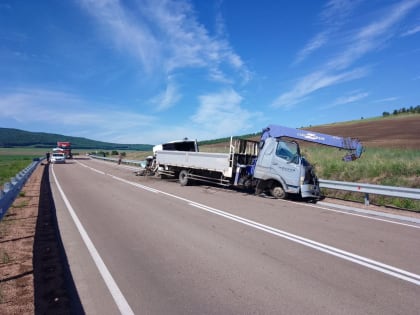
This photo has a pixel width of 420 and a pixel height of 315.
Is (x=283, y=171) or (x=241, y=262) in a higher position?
(x=283, y=171)

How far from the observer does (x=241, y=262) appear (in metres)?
5.17

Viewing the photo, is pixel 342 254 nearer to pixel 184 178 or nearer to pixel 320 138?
pixel 320 138

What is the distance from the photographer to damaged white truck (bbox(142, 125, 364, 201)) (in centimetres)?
1170

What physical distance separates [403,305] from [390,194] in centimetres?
705

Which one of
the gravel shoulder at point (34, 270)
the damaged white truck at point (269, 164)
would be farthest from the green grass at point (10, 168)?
the gravel shoulder at point (34, 270)

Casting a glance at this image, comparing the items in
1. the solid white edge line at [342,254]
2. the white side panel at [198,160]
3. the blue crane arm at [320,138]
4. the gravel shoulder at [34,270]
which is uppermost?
the blue crane arm at [320,138]

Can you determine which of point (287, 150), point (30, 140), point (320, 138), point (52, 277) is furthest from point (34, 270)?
point (30, 140)

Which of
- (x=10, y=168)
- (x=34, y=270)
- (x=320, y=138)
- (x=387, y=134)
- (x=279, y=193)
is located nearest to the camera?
(x=34, y=270)

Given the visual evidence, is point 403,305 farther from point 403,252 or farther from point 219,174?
point 219,174

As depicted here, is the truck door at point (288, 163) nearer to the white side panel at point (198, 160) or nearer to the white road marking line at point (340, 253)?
the white side panel at point (198, 160)

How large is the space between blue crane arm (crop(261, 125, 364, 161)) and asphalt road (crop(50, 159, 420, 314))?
140 inches

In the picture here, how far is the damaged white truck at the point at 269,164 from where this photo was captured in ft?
38.4

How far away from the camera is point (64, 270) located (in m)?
4.91

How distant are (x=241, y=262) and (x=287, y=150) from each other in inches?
315
